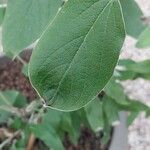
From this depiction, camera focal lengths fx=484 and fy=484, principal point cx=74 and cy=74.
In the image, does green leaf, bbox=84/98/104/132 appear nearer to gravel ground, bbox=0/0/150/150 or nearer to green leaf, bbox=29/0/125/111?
green leaf, bbox=29/0/125/111

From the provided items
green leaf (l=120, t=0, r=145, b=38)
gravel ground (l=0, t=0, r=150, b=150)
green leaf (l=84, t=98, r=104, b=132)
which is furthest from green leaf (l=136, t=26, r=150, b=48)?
gravel ground (l=0, t=0, r=150, b=150)

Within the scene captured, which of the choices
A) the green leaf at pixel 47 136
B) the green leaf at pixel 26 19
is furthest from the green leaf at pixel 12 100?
the green leaf at pixel 26 19

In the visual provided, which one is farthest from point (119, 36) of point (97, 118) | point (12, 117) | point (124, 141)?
point (124, 141)

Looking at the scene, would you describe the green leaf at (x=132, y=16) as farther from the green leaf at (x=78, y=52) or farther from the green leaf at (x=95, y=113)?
the green leaf at (x=78, y=52)

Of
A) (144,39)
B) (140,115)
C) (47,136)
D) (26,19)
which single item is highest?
(26,19)

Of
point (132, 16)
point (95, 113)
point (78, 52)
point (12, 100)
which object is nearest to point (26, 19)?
point (78, 52)

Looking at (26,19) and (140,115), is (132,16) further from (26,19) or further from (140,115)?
(140,115)

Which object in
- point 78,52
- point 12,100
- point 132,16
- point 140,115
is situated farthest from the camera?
point 140,115
